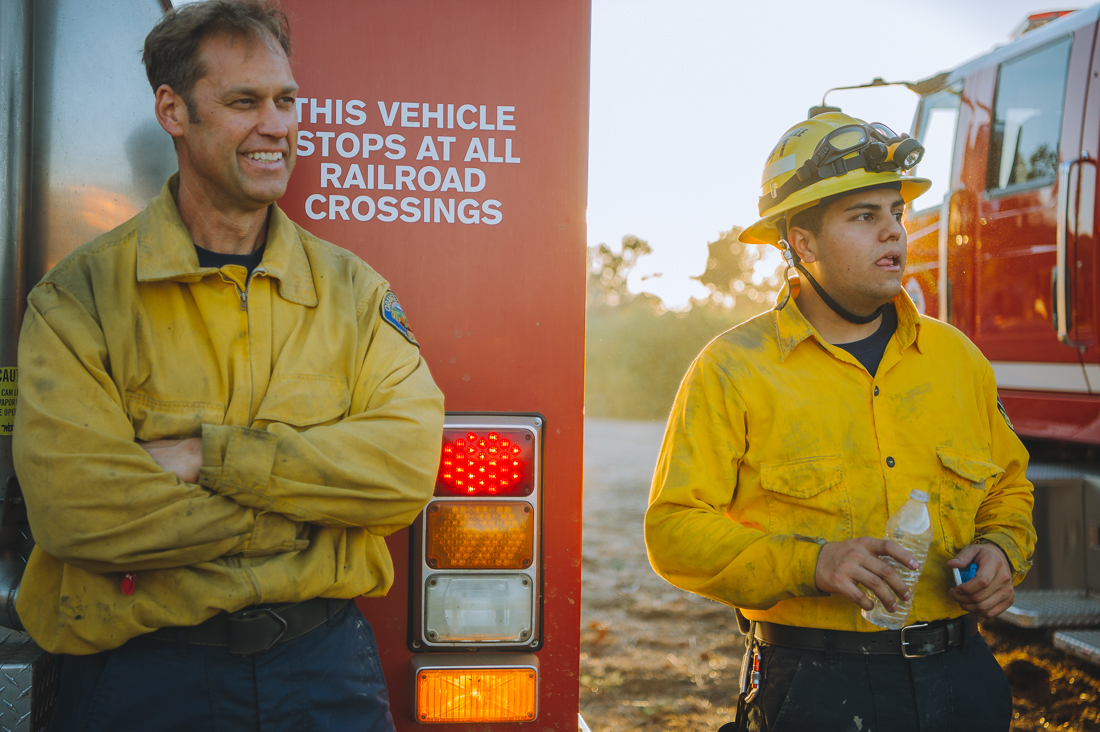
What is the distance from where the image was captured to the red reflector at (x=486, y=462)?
183 cm

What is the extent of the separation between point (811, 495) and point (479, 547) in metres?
0.74

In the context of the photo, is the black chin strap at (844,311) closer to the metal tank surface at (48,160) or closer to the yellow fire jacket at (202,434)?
the yellow fire jacket at (202,434)

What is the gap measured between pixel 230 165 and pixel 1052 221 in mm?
3582

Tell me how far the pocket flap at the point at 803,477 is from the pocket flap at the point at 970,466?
24 centimetres

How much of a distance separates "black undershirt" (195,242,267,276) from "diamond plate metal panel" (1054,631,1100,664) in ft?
11.2

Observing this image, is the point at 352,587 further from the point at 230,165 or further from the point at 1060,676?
the point at 1060,676

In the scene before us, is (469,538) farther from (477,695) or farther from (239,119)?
(239,119)

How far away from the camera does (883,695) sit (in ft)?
5.84

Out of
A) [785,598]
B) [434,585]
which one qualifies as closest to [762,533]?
[785,598]

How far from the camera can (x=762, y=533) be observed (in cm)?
178

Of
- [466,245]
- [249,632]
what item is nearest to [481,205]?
[466,245]

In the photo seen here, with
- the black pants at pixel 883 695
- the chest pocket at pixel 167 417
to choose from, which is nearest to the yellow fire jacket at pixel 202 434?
the chest pocket at pixel 167 417

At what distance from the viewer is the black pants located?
177 centimetres

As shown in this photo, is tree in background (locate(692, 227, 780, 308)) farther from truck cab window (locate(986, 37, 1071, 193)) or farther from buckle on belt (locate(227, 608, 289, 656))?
buckle on belt (locate(227, 608, 289, 656))
